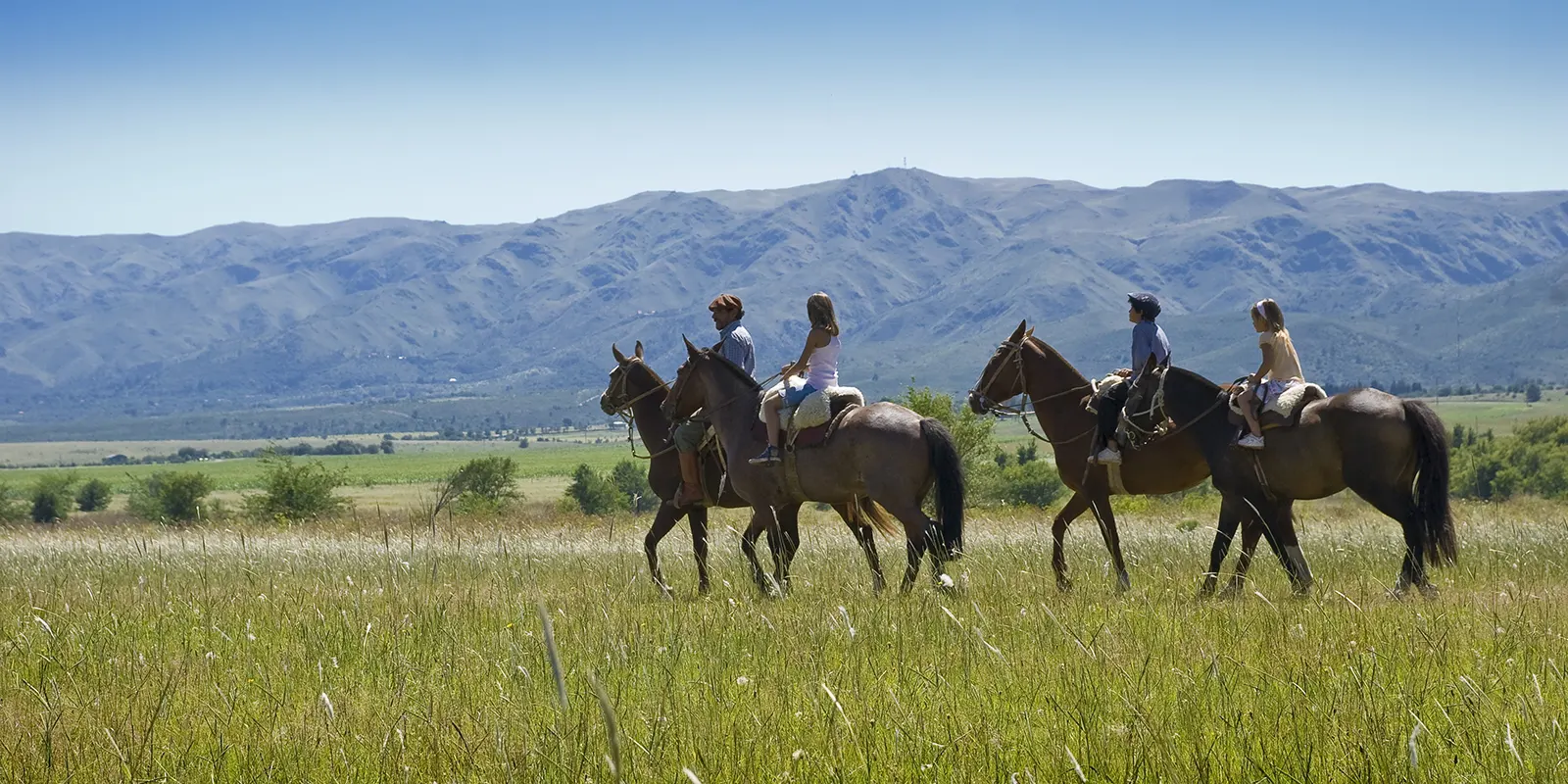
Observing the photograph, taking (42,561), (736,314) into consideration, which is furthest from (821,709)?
(42,561)

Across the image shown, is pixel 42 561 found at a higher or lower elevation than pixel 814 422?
lower

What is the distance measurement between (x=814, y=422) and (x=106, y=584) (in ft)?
22.3

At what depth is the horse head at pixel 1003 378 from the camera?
48.2 ft

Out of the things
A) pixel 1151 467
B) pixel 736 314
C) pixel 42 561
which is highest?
pixel 736 314

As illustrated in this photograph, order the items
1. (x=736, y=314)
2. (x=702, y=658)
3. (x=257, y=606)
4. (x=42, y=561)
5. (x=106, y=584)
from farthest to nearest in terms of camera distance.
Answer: (x=42, y=561) → (x=736, y=314) → (x=106, y=584) → (x=257, y=606) → (x=702, y=658)

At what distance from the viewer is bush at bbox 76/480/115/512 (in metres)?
75.4

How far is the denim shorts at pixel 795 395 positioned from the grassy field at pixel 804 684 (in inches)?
72.8

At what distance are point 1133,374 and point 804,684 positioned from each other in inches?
298

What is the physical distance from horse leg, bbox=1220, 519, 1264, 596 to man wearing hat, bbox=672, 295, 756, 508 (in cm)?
500

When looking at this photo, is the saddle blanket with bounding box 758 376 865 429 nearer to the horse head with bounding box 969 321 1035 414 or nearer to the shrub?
the horse head with bounding box 969 321 1035 414

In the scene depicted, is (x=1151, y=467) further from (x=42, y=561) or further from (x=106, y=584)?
(x=42, y=561)

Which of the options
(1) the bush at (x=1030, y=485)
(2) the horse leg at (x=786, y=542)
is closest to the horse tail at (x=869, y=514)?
(2) the horse leg at (x=786, y=542)

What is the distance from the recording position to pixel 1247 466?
41.6ft

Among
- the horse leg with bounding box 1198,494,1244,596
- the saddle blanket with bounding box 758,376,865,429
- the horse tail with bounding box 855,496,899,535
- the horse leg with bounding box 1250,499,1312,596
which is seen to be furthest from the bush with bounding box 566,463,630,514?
the horse leg with bounding box 1250,499,1312,596
